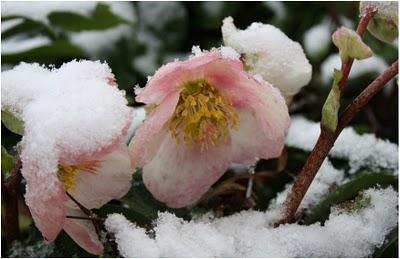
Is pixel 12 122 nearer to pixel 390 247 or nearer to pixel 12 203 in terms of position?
pixel 12 203

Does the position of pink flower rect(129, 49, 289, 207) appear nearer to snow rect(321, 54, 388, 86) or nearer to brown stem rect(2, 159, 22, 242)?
brown stem rect(2, 159, 22, 242)

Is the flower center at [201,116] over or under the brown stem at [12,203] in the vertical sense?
over

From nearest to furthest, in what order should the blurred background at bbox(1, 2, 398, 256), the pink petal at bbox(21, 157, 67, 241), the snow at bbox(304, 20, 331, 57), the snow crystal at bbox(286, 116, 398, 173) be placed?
1. the pink petal at bbox(21, 157, 67, 241)
2. the snow crystal at bbox(286, 116, 398, 173)
3. the blurred background at bbox(1, 2, 398, 256)
4. the snow at bbox(304, 20, 331, 57)

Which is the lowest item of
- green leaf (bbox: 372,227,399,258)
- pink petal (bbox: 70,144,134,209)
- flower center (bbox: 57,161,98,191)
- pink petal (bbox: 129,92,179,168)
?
green leaf (bbox: 372,227,399,258)

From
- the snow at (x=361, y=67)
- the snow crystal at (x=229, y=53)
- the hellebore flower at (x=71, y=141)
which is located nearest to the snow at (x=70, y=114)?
the hellebore flower at (x=71, y=141)

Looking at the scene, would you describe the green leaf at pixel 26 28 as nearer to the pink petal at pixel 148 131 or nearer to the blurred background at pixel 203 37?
the blurred background at pixel 203 37

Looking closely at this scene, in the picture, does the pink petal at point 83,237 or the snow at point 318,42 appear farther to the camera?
the snow at point 318,42

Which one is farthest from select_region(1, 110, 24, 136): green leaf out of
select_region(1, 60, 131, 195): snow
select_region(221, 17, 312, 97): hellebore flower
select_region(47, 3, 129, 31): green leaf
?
select_region(47, 3, 129, 31): green leaf
